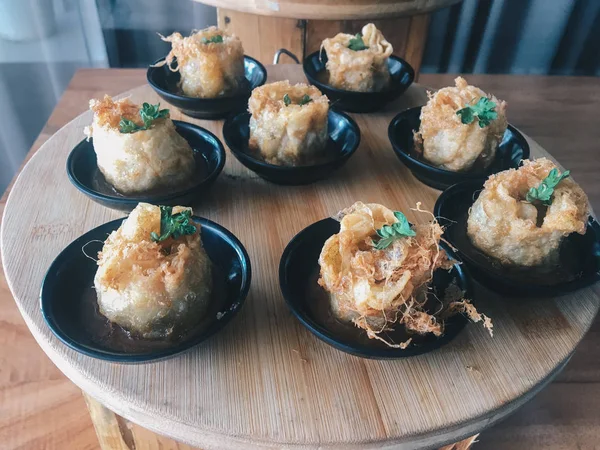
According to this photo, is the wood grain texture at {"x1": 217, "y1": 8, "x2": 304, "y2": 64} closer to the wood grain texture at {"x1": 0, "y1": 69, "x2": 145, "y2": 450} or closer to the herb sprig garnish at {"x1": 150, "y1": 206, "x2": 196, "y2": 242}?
the wood grain texture at {"x1": 0, "y1": 69, "x2": 145, "y2": 450}

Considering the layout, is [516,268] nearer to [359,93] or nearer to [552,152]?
[359,93]

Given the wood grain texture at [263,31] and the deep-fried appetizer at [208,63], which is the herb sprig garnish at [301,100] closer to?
the deep-fried appetizer at [208,63]

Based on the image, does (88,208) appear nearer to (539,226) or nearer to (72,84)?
(539,226)

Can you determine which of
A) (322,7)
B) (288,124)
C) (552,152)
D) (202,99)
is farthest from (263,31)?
(552,152)

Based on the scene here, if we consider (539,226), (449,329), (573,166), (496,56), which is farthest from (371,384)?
(496,56)

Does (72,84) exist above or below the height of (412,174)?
below

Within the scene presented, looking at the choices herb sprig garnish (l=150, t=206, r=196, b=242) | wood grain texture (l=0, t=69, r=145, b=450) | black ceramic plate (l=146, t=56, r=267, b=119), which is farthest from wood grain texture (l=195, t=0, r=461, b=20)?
wood grain texture (l=0, t=69, r=145, b=450)

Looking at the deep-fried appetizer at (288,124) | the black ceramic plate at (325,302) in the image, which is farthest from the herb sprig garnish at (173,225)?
the deep-fried appetizer at (288,124)
